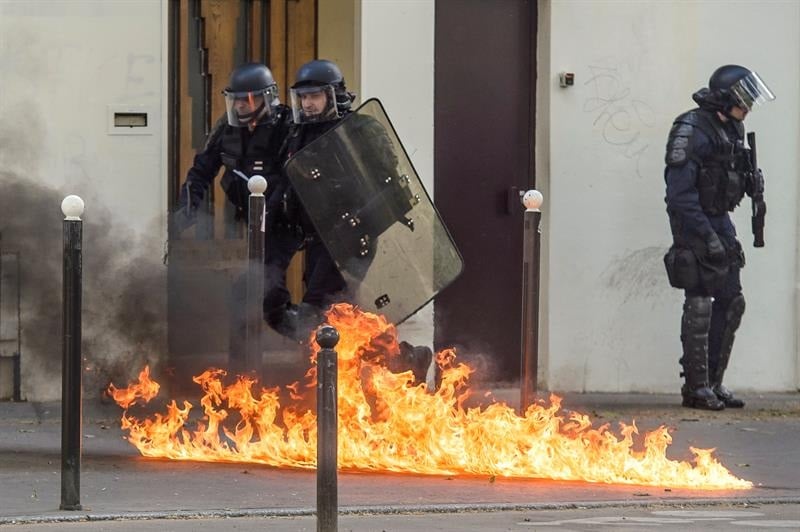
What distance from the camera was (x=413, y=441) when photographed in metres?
8.48

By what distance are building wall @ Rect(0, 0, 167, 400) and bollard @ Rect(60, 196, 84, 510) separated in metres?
2.79

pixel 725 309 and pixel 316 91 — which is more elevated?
pixel 316 91

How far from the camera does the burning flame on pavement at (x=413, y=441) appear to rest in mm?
→ 8391

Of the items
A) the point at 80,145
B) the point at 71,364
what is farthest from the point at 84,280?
the point at 71,364

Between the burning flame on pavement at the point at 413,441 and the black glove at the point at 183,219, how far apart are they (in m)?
1.50

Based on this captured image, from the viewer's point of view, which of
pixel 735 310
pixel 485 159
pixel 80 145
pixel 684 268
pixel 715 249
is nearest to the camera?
pixel 80 145

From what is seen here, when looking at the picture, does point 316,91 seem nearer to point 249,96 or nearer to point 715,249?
point 249,96

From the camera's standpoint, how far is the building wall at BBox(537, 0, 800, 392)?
11.8m

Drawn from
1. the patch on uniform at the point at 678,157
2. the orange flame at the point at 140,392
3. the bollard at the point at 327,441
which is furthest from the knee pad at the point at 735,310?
the bollard at the point at 327,441

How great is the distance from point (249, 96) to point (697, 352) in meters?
3.28

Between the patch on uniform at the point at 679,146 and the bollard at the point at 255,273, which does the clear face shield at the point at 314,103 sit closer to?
the bollard at the point at 255,273

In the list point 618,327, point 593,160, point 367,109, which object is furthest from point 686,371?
point 367,109

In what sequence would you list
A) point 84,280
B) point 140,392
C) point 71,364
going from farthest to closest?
point 84,280
point 140,392
point 71,364

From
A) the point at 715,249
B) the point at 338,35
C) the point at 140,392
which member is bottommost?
the point at 140,392
